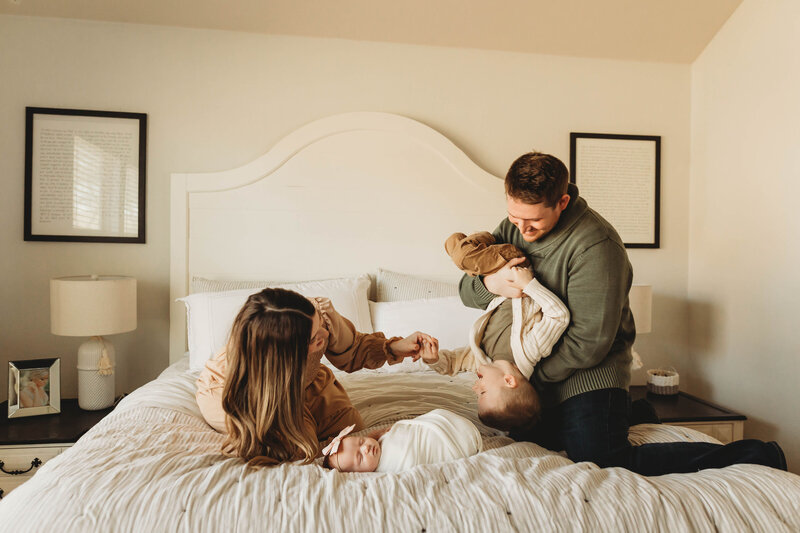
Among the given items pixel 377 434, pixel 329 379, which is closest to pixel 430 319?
pixel 329 379

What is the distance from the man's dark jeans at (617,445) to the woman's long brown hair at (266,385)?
73 centimetres

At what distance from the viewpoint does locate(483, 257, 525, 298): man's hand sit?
1.54 m

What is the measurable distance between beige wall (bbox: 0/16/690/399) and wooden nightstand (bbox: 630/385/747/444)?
0.59m

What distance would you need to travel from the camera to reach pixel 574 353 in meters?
1.51

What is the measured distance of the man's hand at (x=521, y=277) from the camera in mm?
1521

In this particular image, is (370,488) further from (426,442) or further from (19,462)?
(19,462)

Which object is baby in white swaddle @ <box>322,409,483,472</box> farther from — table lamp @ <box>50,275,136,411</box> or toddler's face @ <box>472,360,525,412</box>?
table lamp @ <box>50,275,136,411</box>

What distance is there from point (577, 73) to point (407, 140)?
108 cm

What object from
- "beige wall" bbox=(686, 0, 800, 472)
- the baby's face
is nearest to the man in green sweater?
the baby's face

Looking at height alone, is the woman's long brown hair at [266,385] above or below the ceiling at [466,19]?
below

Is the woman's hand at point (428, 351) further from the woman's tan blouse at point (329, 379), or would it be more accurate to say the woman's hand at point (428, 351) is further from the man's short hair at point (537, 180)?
the man's short hair at point (537, 180)

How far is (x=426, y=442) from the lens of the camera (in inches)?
49.9

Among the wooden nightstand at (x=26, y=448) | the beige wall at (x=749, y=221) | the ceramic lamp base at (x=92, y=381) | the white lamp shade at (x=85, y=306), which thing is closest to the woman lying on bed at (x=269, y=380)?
the wooden nightstand at (x=26, y=448)

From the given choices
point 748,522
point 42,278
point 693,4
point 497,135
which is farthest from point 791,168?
point 42,278
